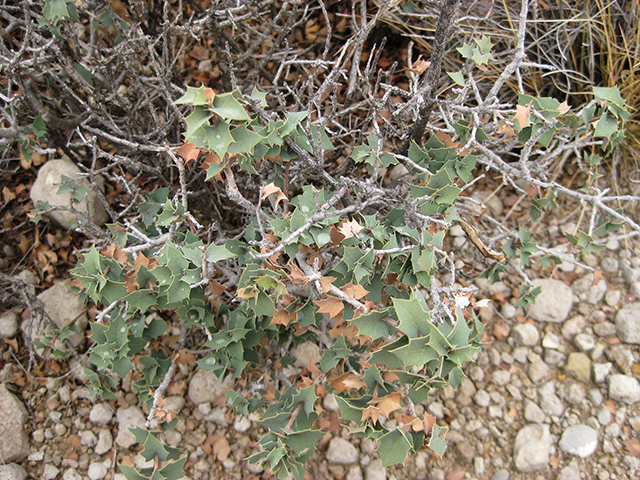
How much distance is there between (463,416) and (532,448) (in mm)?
313

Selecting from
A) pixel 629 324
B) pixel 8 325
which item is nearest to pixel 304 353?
pixel 8 325

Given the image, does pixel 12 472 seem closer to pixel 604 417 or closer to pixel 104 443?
→ pixel 104 443

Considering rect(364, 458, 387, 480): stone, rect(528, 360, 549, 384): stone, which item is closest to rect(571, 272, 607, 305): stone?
rect(528, 360, 549, 384): stone

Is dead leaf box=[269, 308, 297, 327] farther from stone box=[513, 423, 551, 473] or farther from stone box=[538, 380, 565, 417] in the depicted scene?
stone box=[538, 380, 565, 417]

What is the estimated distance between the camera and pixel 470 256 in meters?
2.15

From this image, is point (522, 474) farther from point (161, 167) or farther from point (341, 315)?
point (161, 167)

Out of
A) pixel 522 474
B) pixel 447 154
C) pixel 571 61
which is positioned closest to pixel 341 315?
pixel 447 154

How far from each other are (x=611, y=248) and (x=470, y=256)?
94 cm

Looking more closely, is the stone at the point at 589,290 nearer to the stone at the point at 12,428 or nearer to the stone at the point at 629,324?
the stone at the point at 629,324

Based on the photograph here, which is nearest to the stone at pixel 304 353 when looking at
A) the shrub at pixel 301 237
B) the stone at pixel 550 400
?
the shrub at pixel 301 237

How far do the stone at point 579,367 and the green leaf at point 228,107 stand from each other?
6.86 feet

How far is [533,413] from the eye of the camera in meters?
2.09

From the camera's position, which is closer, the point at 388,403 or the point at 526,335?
the point at 388,403

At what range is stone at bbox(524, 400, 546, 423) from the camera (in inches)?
Answer: 81.9
